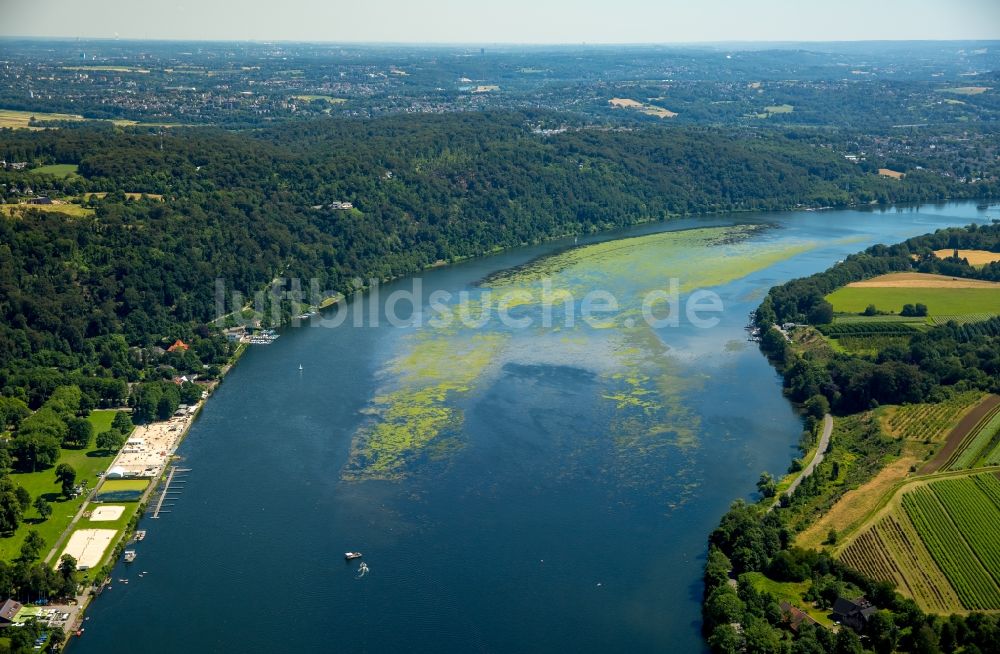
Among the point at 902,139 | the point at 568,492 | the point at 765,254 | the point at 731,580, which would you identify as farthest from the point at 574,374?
the point at 902,139

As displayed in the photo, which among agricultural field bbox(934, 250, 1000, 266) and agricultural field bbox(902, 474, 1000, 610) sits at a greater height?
agricultural field bbox(934, 250, 1000, 266)

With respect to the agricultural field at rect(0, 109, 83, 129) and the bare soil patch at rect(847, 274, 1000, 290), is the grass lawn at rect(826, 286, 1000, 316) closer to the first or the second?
the bare soil patch at rect(847, 274, 1000, 290)

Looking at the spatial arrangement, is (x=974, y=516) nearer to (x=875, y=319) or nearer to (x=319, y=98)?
(x=875, y=319)

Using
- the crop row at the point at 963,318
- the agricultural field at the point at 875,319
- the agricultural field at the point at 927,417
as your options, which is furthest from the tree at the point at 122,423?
the crop row at the point at 963,318

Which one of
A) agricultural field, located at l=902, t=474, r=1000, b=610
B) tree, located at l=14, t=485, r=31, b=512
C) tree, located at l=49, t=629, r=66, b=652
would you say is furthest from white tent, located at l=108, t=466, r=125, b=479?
agricultural field, located at l=902, t=474, r=1000, b=610

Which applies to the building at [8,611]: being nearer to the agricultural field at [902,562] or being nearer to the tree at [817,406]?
the agricultural field at [902,562]

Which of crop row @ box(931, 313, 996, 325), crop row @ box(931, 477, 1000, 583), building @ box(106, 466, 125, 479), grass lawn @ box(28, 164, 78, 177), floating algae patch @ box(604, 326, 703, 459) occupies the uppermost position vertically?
grass lawn @ box(28, 164, 78, 177)

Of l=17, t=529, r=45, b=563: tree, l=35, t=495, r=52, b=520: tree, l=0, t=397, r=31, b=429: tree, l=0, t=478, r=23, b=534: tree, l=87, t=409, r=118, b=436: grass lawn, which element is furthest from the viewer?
l=87, t=409, r=118, b=436: grass lawn

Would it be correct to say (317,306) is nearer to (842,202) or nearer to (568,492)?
(568,492)
